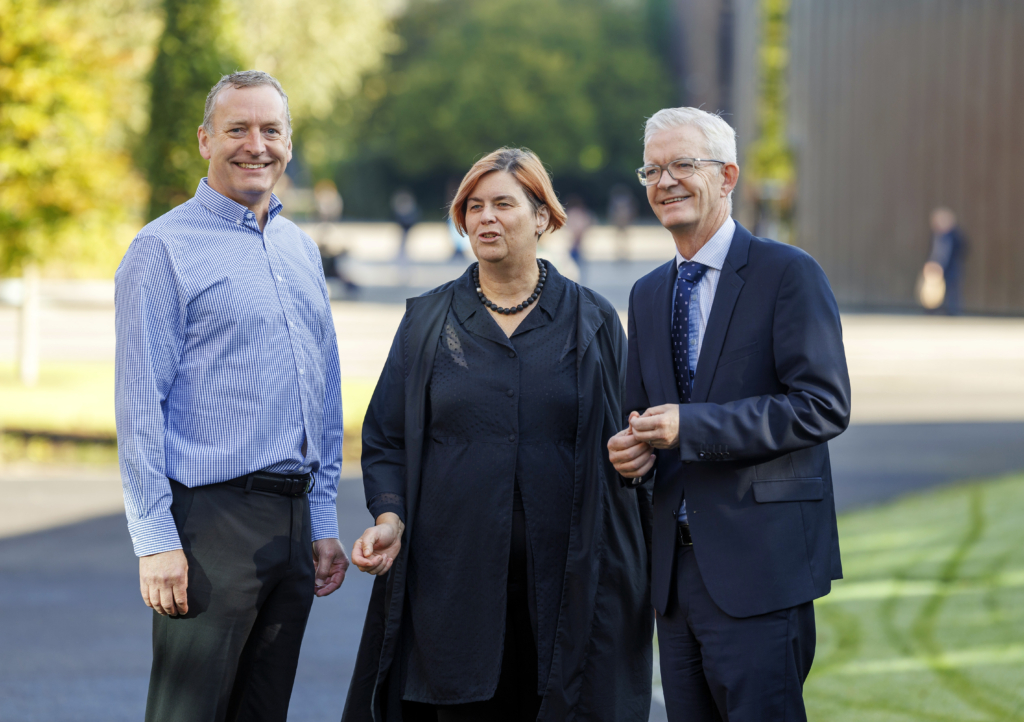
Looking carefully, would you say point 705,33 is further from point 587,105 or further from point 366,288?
point 366,288

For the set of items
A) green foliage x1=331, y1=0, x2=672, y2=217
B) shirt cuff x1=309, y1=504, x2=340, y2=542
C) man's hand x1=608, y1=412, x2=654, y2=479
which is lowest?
shirt cuff x1=309, y1=504, x2=340, y2=542

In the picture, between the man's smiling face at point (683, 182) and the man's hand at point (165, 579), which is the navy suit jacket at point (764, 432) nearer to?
the man's smiling face at point (683, 182)

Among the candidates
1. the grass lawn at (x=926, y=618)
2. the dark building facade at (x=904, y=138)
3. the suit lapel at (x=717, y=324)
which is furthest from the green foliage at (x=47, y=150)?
the dark building facade at (x=904, y=138)

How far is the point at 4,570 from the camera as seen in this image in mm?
6957

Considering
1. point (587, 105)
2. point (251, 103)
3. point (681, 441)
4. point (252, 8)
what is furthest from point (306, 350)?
point (587, 105)

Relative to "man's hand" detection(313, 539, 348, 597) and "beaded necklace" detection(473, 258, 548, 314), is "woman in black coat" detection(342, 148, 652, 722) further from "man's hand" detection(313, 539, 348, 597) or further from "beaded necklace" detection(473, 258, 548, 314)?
"man's hand" detection(313, 539, 348, 597)

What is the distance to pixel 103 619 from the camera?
612 centimetres

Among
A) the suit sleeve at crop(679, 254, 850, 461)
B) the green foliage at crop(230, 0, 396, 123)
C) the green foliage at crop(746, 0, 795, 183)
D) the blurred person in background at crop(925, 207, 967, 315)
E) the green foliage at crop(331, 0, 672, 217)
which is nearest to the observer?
the suit sleeve at crop(679, 254, 850, 461)

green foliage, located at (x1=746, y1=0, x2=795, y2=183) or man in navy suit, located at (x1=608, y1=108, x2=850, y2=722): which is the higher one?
green foliage, located at (x1=746, y1=0, x2=795, y2=183)

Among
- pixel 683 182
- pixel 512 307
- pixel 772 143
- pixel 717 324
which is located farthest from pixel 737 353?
pixel 772 143

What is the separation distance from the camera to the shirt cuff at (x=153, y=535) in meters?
2.84

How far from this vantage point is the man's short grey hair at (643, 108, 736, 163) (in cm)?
302

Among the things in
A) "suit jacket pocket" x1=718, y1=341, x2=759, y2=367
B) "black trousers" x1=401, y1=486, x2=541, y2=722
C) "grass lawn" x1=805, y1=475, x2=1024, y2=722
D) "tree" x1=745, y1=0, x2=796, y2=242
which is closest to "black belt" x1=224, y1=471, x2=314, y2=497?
"black trousers" x1=401, y1=486, x2=541, y2=722

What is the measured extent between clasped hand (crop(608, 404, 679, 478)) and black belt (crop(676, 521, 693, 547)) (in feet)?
0.58
